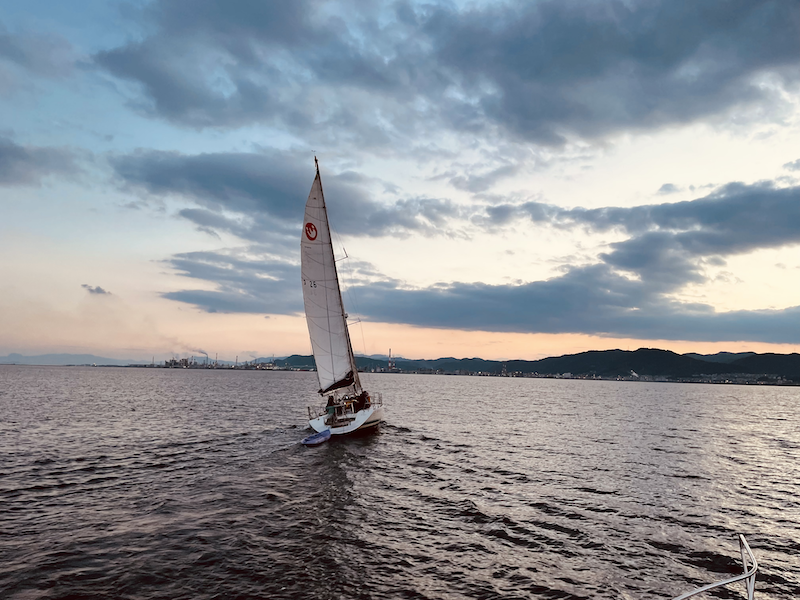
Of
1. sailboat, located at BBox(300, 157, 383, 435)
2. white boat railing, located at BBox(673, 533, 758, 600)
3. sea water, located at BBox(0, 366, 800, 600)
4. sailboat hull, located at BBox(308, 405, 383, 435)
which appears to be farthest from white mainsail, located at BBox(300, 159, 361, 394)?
white boat railing, located at BBox(673, 533, 758, 600)

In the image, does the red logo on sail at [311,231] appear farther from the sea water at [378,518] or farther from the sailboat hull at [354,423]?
the sea water at [378,518]

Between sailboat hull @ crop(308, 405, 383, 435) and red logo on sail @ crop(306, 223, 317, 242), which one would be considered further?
sailboat hull @ crop(308, 405, 383, 435)

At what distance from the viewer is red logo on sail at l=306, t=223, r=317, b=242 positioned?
38125 millimetres

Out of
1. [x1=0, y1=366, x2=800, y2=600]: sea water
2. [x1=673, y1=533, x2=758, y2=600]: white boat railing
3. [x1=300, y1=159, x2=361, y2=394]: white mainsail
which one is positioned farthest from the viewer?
[x1=300, y1=159, x2=361, y2=394]: white mainsail

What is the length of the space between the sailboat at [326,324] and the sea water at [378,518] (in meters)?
2.22

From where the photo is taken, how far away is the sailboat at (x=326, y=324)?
38344 mm

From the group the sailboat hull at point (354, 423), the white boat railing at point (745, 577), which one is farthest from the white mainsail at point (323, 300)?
the white boat railing at point (745, 577)

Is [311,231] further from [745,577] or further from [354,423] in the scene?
[745,577]

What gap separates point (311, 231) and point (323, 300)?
6.13 metres

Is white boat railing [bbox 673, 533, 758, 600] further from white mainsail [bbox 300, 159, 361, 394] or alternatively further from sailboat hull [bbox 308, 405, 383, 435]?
white mainsail [bbox 300, 159, 361, 394]

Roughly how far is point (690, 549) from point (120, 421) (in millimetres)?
54406

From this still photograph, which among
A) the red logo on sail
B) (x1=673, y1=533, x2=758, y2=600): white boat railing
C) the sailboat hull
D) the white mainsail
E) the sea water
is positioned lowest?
the sea water

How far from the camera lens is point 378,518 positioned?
19391 millimetres

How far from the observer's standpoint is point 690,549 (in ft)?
56.4
